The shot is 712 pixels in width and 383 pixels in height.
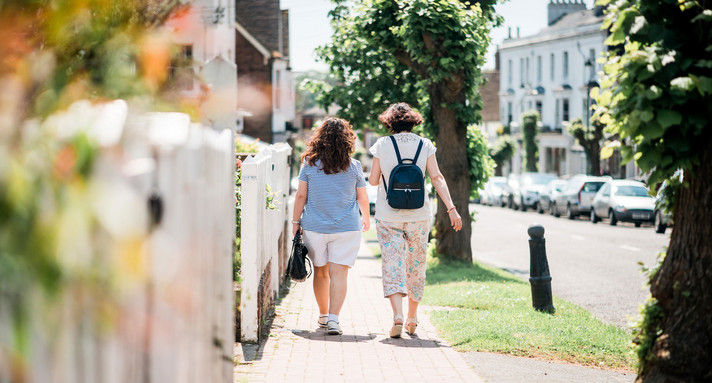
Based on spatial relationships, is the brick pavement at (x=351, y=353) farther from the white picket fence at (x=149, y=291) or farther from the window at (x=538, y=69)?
the window at (x=538, y=69)

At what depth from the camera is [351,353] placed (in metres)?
6.84

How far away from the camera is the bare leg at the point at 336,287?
7770mm

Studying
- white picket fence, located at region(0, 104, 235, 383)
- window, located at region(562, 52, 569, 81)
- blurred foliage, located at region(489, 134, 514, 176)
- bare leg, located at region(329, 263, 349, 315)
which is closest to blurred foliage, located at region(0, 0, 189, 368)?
white picket fence, located at region(0, 104, 235, 383)

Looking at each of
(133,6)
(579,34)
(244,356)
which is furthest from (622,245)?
(579,34)

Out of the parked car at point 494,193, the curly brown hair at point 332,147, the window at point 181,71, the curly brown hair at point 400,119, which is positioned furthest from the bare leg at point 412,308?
the parked car at point 494,193

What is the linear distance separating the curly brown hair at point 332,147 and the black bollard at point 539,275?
264 cm

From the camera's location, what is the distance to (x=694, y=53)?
4.66 meters

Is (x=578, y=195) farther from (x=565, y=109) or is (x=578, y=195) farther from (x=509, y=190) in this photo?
(x=565, y=109)

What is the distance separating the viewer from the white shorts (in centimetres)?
777

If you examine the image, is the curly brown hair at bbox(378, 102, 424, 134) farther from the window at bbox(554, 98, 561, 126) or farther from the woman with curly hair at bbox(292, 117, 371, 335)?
the window at bbox(554, 98, 561, 126)

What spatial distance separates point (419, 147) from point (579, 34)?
198ft

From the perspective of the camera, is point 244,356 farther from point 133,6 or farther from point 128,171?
point 128,171

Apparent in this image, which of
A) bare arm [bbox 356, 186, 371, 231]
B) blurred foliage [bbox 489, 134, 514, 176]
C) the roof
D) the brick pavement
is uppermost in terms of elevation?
the roof

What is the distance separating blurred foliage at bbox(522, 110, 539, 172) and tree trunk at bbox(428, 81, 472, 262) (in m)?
53.0
